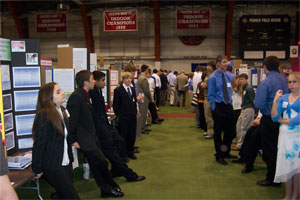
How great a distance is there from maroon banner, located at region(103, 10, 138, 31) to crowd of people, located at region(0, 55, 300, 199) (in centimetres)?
860

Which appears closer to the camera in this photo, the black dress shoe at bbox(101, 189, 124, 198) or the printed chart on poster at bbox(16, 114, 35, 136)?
the printed chart on poster at bbox(16, 114, 35, 136)

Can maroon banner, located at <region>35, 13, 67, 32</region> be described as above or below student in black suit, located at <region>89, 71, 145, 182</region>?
above

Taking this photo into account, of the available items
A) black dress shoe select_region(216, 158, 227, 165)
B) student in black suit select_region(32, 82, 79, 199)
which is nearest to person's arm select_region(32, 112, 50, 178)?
student in black suit select_region(32, 82, 79, 199)

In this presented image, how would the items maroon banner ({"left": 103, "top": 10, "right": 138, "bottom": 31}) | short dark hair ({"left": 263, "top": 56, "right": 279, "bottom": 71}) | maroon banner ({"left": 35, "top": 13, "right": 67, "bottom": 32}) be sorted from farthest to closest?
1. maroon banner ({"left": 35, "top": 13, "right": 67, "bottom": 32})
2. maroon banner ({"left": 103, "top": 10, "right": 138, "bottom": 31})
3. short dark hair ({"left": 263, "top": 56, "right": 279, "bottom": 71})

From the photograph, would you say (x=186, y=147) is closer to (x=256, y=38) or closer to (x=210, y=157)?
(x=210, y=157)

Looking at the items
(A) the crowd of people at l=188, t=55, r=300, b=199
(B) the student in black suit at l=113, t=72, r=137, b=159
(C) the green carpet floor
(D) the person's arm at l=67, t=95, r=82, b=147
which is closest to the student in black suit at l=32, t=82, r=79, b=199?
(D) the person's arm at l=67, t=95, r=82, b=147

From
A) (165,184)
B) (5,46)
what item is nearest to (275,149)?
(165,184)

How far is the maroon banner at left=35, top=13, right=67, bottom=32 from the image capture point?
15.2 m

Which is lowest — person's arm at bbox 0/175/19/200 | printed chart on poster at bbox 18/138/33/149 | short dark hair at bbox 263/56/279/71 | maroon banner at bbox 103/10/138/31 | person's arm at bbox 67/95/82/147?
printed chart on poster at bbox 18/138/33/149

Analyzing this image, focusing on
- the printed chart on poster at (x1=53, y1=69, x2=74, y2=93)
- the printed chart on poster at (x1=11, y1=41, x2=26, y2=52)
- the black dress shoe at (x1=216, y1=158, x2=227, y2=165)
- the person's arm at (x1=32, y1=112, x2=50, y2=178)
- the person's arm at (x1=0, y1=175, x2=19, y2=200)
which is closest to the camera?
the person's arm at (x1=0, y1=175, x2=19, y2=200)

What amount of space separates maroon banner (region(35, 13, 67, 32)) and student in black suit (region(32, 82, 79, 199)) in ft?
45.4

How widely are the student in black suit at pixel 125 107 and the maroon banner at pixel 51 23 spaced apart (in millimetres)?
11898

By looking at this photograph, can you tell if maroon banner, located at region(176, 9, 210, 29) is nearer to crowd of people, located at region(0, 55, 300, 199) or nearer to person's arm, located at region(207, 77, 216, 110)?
crowd of people, located at region(0, 55, 300, 199)

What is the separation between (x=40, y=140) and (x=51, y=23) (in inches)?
566
